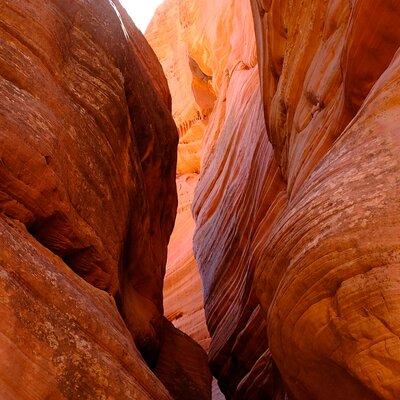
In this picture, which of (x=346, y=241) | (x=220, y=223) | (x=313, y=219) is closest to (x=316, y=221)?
(x=313, y=219)

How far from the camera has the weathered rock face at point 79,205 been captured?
405cm

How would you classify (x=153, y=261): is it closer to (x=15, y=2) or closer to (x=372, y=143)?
(x=15, y=2)

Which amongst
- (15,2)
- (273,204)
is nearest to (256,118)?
(273,204)

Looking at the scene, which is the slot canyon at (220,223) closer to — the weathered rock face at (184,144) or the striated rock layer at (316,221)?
the striated rock layer at (316,221)

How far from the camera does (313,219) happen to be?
4.55 meters

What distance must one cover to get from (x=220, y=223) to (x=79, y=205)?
6.90 metres

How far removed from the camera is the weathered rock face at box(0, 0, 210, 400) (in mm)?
4051

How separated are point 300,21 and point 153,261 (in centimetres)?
382

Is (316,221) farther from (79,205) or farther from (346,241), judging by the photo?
(79,205)

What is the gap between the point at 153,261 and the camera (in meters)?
9.10

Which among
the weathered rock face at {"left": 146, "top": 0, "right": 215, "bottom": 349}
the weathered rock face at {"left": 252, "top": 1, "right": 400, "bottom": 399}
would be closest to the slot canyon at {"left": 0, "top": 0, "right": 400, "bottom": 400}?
the weathered rock face at {"left": 252, "top": 1, "right": 400, "bottom": 399}

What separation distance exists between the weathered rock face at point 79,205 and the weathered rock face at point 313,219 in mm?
1144

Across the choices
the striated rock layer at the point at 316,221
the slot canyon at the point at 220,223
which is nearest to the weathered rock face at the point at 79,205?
the slot canyon at the point at 220,223

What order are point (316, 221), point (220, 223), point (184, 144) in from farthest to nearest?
point (184, 144) → point (220, 223) → point (316, 221)
